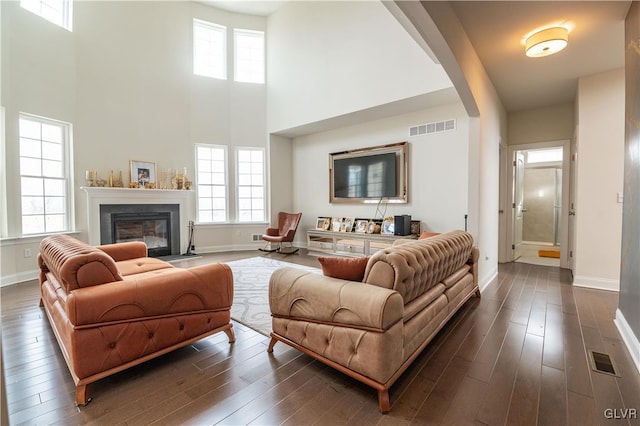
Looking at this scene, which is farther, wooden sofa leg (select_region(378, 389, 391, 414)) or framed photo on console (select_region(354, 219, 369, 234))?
framed photo on console (select_region(354, 219, 369, 234))

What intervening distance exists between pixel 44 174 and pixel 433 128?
630 cm

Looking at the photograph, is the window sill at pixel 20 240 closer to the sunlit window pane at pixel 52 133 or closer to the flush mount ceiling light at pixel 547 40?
the sunlit window pane at pixel 52 133

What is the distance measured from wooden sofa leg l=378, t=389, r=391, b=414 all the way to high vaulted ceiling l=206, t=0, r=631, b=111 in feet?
9.78

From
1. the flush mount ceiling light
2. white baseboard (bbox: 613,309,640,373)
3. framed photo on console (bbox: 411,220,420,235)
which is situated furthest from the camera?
framed photo on console (bbox: 411,220,420,235)

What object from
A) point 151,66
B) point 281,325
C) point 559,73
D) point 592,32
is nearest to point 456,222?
point 559,73

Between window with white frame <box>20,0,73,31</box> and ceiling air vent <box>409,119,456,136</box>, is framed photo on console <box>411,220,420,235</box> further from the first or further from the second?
window with white frame <box>20,0,73,31</box>

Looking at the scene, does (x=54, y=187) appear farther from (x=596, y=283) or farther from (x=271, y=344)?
(x=596, y=283)

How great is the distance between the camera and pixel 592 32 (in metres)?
2.82

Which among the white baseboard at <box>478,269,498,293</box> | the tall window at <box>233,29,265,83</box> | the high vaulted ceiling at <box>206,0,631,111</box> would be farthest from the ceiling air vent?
the tall window at <box>233,29,265,83</box>

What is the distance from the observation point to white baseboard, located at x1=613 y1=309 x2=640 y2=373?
207 cm

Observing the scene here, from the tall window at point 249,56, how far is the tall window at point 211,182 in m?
1.86

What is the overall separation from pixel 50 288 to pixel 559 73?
6002 millimetres

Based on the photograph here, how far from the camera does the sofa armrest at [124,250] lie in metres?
3.40

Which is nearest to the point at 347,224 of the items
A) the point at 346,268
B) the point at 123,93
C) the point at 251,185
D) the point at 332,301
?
the point at 251,185
